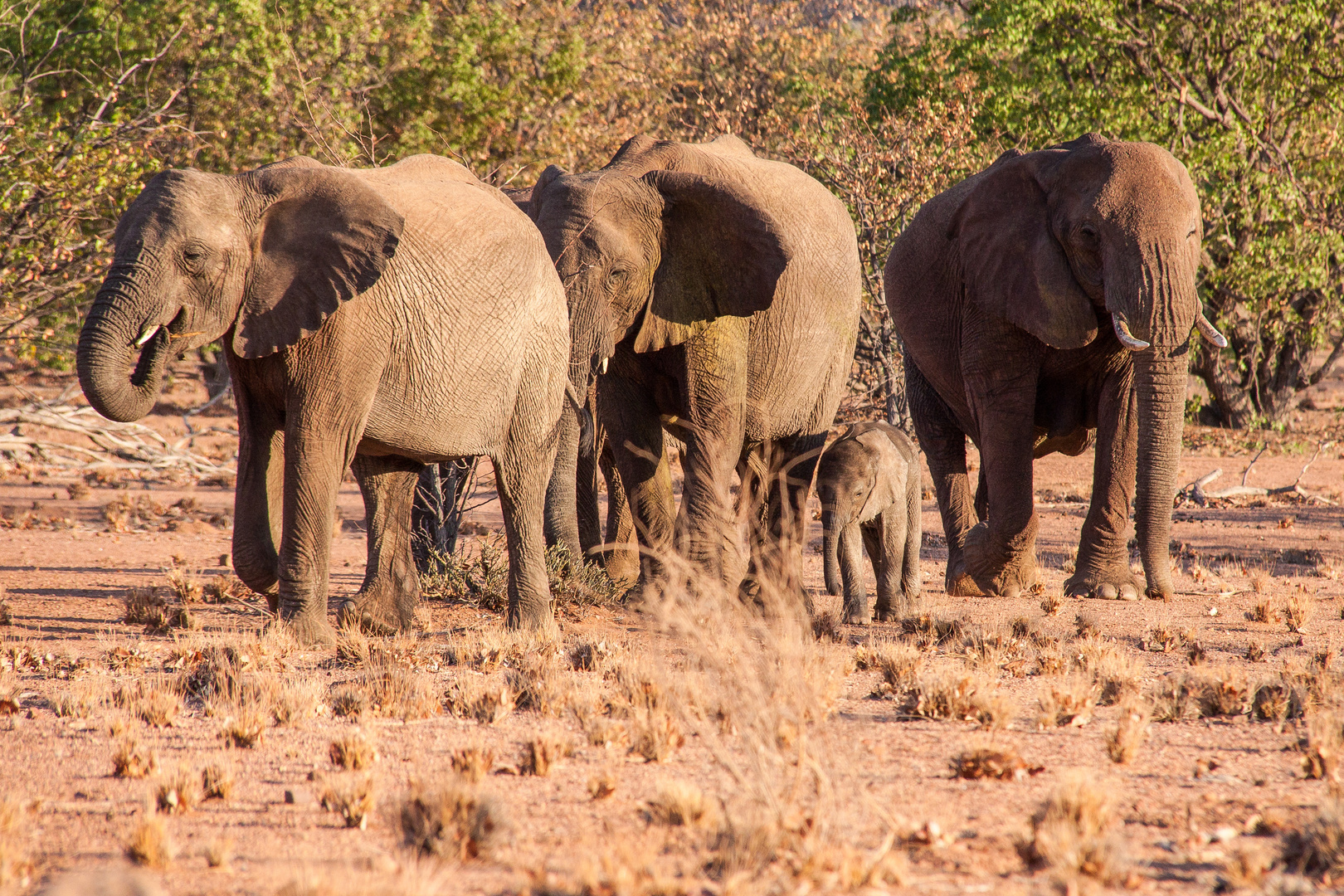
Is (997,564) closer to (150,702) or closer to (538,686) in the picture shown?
(538,686)

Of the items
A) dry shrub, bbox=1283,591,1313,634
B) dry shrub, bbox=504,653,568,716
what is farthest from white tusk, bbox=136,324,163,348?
dry shrub, bbox=1283,591,1313,634

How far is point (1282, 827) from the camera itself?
4238mm

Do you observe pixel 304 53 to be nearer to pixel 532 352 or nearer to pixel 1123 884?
pixel 532 352

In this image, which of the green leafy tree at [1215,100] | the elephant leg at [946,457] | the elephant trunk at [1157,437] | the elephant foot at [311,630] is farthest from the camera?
the green leafy tree at [1215,100]

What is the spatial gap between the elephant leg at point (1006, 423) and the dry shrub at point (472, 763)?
482 centimetres

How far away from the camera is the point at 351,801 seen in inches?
175

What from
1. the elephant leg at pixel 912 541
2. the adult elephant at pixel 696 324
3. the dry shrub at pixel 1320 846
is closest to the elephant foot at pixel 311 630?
the adult elephant at pixel 696 324

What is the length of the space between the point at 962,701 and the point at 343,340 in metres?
3.45

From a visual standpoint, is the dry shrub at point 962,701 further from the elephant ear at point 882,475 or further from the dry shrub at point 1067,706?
the elephant ear at point 882,475

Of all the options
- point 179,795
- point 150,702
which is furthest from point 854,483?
point 179,795

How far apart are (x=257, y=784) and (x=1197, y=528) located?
1121cm

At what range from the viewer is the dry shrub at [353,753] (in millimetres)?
5078

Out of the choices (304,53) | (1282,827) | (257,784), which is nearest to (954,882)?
(1282,827)

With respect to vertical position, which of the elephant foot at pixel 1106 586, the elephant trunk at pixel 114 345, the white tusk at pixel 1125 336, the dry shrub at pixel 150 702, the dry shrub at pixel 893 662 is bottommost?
the dry shrub at pixel 150 702
